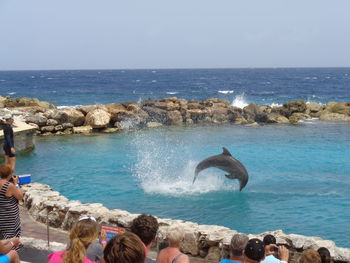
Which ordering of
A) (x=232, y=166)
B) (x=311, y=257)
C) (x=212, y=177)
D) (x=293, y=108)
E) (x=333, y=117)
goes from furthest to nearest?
(x=293, y=108)
(x=333, y=117)
(x=212, y=177)
(x=232, y=166)
(x=311, y=257)

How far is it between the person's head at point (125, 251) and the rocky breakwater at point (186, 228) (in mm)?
4408

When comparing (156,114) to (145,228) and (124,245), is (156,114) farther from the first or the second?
(124,245)

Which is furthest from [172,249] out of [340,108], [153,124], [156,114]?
[340,108]

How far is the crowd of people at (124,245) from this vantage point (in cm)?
329

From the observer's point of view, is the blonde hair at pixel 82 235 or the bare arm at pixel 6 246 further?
the bare arm at pixel 6 246

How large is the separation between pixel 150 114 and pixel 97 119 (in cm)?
590

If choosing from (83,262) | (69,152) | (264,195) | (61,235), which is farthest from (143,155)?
(83,262)

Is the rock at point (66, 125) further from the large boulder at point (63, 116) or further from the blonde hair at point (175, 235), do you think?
the blonde hair at point (175, 235)

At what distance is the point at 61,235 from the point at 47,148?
14539 mm

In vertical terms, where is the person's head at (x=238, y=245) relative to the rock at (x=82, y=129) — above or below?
above

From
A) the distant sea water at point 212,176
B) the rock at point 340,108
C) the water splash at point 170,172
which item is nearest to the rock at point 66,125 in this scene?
the distant sea water at point 212,176

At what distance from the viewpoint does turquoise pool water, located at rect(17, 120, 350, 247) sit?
1234 cm

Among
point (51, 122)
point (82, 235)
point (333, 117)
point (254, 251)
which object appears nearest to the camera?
point (82, 235)

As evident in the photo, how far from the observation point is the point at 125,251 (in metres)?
3.21
